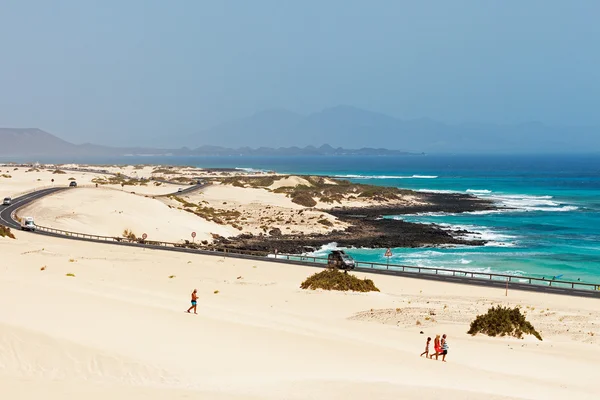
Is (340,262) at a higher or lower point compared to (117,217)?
higher

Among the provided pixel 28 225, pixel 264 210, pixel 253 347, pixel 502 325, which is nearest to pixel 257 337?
pixel 253 347

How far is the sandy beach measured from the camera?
16.1 meters

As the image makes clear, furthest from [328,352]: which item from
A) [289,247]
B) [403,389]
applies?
[289,247]

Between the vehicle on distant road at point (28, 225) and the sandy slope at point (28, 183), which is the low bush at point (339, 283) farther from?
the sandy slope at point (28, 183)

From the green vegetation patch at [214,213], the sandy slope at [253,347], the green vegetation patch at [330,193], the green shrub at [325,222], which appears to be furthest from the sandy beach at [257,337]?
the green vegetation patch at [330,193]

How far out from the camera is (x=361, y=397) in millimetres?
A: 15461

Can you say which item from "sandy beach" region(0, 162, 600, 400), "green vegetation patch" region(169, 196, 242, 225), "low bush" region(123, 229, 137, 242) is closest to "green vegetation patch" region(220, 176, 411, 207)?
"green vegetation patch" region(169, 196, 242, 225)

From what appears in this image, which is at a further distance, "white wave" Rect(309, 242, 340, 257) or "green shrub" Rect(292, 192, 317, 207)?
"green shrub" Rect(292, 192, 317, 207)

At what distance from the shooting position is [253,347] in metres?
20.2

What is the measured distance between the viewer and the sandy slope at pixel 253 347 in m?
15.9

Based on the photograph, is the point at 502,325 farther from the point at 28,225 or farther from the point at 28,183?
the point at 28,183

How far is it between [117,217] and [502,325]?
54.7 meters

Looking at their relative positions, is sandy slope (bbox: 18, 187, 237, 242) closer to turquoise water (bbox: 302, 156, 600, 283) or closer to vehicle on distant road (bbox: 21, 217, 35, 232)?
vehicle on distant road (bbox: 21, 217, 35, 232)

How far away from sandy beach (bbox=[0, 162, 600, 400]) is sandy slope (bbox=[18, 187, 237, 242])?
957 inches
